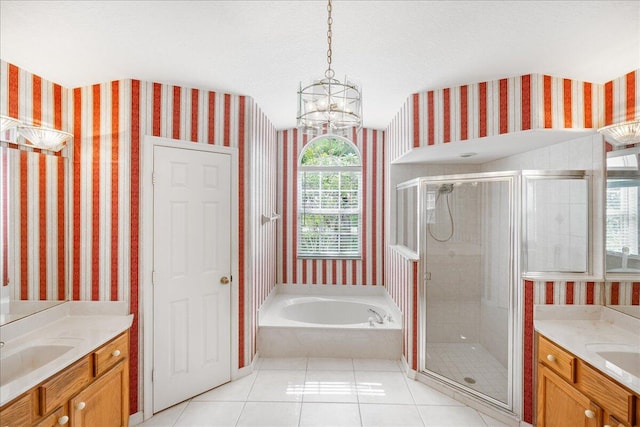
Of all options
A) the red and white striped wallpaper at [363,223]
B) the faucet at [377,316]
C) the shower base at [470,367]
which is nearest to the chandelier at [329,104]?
the shower base at [470,367]

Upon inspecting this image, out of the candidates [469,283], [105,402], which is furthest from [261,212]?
[469,283]

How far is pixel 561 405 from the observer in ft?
6.03

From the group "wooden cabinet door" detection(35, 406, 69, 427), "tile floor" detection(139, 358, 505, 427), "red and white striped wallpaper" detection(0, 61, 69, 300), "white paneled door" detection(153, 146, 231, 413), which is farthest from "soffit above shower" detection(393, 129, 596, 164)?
"wooden cabinet door" detection(35, 406, 69, 427)

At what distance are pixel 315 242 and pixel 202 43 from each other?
2.92 meters

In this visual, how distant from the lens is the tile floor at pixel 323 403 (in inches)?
92.0

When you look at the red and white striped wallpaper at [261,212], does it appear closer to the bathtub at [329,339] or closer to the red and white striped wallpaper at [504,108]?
the bathtub at [329,339]

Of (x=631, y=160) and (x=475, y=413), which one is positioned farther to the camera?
(x=475, y=413)

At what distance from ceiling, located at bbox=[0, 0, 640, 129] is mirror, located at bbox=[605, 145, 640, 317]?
597 millimetres

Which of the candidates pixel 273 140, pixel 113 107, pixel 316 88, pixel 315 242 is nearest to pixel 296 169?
pixel 273 140

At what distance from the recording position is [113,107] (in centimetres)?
237

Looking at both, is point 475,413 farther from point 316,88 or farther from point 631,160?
point 316,88

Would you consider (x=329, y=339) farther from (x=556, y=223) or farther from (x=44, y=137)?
(x=44, y=137)

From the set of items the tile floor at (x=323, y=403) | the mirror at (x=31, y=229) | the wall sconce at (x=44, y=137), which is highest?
the wall sconce at (x=44, y=137)

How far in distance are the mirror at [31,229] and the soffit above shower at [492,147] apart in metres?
2.81
